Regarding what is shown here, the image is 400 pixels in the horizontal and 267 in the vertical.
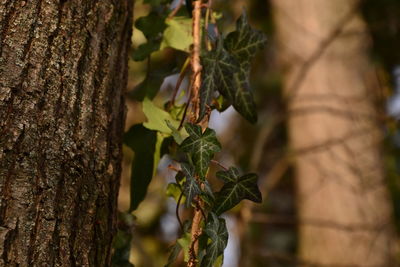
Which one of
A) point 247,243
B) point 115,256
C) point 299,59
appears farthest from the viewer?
point 299,59

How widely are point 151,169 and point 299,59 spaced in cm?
246

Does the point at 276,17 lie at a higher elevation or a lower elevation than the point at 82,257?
higher

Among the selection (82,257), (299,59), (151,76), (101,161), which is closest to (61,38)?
(101,161)

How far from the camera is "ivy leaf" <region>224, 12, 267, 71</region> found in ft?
4.20

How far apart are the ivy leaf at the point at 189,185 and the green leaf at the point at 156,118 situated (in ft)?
0.44

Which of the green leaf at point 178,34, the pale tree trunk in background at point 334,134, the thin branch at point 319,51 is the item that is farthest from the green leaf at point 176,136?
the thin branch at point 319,51

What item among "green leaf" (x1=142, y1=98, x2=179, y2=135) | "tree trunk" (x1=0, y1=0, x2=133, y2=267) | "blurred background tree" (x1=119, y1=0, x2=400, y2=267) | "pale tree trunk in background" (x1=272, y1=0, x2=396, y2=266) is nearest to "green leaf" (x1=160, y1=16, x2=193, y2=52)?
"green leaf" (x1=142, y1=98, x2=179, y2=135)

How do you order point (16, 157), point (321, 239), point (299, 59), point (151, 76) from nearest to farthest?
point (16, 157) → point (151, 76) → point (321, 239) → point (299, 59)

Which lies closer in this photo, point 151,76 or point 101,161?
point 101,161

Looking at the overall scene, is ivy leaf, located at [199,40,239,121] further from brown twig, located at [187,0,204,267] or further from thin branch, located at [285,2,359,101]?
thin branch, located at [285,2,359,101]

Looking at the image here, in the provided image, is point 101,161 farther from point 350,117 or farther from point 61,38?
point 350,117

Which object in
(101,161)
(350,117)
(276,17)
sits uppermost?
(276,17)

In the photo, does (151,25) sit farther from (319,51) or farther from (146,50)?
(319,51)

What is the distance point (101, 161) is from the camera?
985mm
